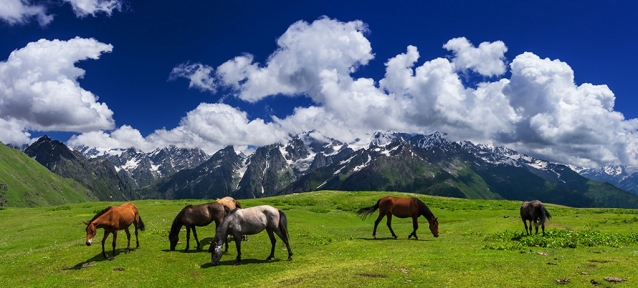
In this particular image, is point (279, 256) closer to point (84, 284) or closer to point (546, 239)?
point (84, 284)

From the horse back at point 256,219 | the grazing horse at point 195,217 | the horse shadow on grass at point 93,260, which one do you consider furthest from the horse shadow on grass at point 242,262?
the horse shadow on grass at point 93,260

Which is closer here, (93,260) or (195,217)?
(93,260)

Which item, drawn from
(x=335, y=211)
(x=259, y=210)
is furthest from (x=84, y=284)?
(x=335, y=211)

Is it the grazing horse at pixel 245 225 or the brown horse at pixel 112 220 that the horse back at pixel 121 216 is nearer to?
the brown horse at pixel 112 220

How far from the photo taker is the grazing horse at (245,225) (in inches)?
840

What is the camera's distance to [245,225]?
21.9 m

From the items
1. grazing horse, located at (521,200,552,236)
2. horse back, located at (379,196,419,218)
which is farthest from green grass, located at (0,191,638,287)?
horse back, located at (379,196,419,218)

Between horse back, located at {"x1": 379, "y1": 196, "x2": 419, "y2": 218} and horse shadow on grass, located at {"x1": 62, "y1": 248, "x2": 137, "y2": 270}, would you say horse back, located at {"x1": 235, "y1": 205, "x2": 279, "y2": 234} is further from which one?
horse back, located at {"x1": 379, "y1": 196, "x2": 419, "y2": 218}

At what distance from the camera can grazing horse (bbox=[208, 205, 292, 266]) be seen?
2134cm

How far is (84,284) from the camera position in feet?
59.1

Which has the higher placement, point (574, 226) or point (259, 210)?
point (259, 210)

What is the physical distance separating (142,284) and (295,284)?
7.53 metres

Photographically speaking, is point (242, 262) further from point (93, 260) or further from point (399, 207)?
point (399, 207)

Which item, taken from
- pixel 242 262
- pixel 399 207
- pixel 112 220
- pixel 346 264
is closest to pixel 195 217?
pixel 112 220
